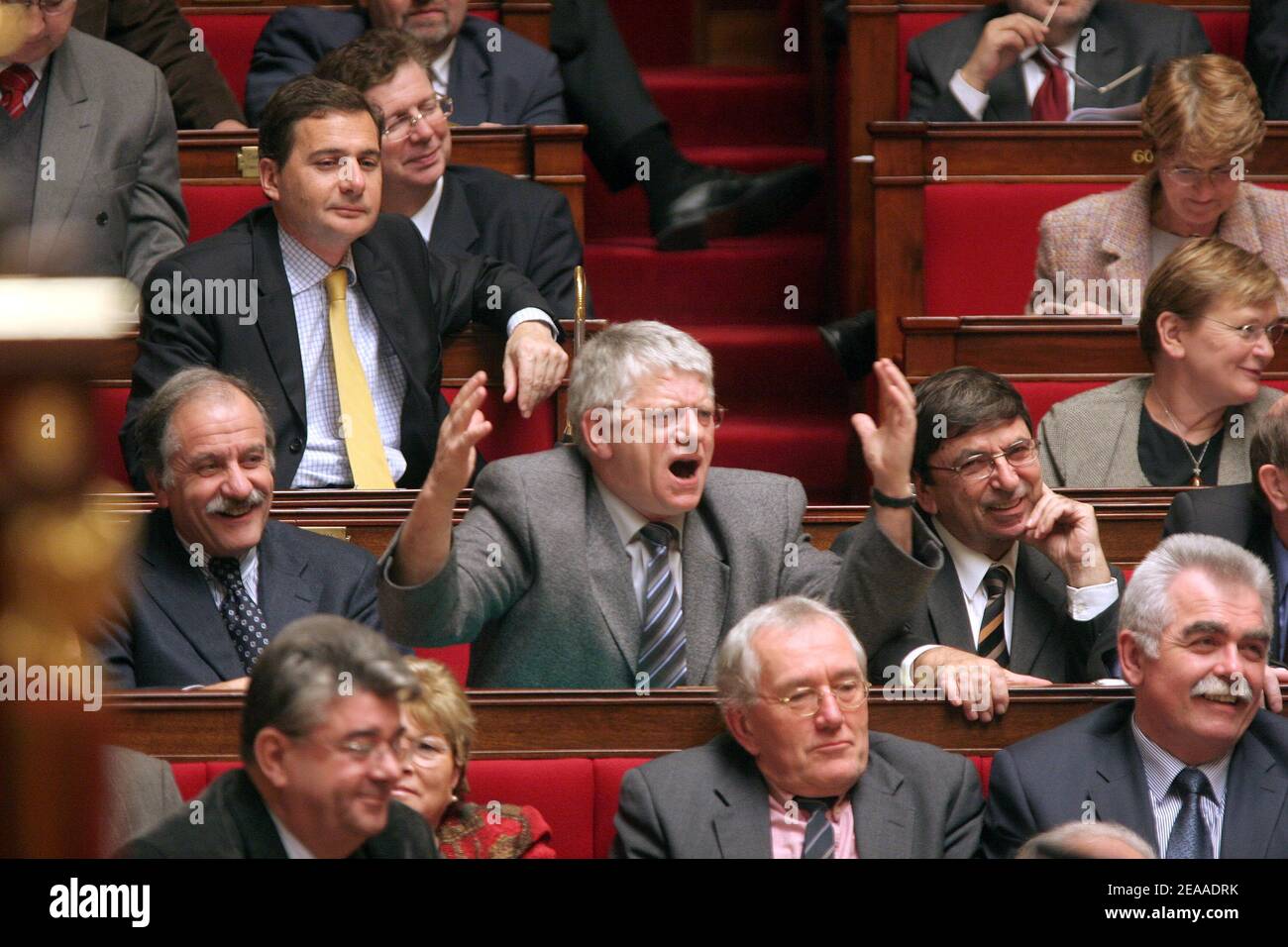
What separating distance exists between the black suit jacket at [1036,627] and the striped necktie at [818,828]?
254 millimetres

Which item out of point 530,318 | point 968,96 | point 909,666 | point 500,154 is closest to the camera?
point 909,666

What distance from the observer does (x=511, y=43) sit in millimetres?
2551

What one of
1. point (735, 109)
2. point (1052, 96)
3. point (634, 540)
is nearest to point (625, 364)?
point (634, 540)

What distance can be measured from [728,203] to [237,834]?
1.94 meters

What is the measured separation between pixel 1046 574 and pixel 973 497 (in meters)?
0.10

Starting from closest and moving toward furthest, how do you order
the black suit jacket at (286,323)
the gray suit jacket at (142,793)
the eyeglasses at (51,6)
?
1. the gray suit jacket at (142,793)
2. the black suit jacket at (286,323)
3. the eyeglasses at (51,6)

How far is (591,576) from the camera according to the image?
1476 millimetres

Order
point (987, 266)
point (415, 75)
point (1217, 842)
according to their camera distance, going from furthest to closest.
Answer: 1. point (987, 266)
2. point (415, 75)
3. point (1217, 842)

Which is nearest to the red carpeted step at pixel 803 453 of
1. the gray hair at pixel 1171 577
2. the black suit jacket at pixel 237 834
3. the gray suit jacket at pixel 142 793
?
the gray hair at pixel 1171 577

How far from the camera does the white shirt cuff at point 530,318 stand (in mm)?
1970

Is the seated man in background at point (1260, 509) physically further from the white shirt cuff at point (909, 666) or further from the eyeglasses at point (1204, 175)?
the eyeglasses at point (1204, 175)

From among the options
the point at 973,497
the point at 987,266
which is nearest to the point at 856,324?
the point at 987,266

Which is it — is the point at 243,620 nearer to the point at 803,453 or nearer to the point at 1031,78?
the point at 803,453
